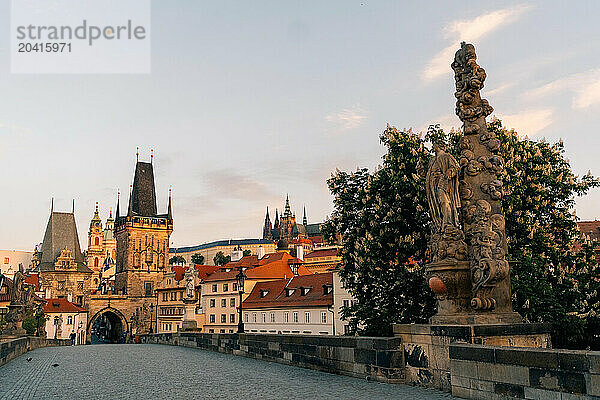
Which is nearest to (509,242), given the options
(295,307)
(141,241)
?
(295,307)

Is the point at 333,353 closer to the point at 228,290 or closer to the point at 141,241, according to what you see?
the point at 228,290

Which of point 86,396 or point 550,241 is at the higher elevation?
point 550,241

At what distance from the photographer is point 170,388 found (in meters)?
12.1

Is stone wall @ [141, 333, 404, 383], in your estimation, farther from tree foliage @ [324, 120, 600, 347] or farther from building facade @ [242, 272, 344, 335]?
building facade @ [242, 272, 344, 335]

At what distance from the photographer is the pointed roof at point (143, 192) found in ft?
422

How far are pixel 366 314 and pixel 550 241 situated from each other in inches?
285

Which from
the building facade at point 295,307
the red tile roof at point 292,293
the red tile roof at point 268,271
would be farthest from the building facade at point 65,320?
the building facade at point 295,307

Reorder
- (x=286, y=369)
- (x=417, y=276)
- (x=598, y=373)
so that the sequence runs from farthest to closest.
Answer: (x=417, y=276)
(x=286, y=369)
(x=598, y=373)

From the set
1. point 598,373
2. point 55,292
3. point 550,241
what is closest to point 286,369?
point 598,373

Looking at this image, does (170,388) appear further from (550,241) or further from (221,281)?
(221,281)

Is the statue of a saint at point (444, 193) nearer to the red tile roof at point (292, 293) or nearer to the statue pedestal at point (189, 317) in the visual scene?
the statue pedestal at point (189, 317)

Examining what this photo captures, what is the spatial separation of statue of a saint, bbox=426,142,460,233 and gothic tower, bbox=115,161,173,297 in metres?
113

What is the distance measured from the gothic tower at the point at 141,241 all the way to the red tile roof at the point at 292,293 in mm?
49303

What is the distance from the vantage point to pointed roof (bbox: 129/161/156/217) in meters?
129
